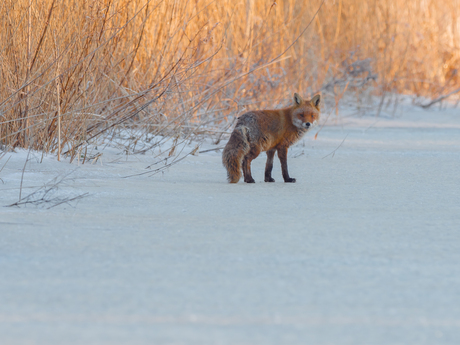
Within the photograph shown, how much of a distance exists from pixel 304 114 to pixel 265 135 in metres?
0.32

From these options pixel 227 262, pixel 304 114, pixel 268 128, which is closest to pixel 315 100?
pixel 304 114

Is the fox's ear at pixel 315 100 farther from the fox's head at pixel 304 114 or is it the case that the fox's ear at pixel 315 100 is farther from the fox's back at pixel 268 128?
the fox's back at pixel 268 128

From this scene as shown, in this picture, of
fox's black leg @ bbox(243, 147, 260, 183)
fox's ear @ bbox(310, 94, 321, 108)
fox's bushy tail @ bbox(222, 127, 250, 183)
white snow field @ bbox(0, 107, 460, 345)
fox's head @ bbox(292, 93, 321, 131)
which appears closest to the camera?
white snow field @ bbox(0, 107, 460, 345)

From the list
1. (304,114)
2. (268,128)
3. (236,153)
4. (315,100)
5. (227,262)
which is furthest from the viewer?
(315,100)

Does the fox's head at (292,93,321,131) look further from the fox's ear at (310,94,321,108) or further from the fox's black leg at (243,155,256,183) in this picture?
the fox's black leg at (243,155,256,183)

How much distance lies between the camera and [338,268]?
178 cm

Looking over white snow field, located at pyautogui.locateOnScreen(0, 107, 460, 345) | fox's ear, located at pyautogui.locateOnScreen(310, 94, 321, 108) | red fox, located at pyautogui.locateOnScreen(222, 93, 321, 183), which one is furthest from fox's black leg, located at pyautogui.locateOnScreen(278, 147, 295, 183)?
fox's ear, located at pyautogui.locateOnScreen(310, 94, 321, 108)

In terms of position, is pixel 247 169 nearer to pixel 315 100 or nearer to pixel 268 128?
pixel 268 128

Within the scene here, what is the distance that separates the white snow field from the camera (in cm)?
135

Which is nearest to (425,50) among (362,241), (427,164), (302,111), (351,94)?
(351,94)

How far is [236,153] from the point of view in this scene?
3.63 m

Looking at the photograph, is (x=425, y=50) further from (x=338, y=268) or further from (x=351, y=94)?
(x=338, y=268)

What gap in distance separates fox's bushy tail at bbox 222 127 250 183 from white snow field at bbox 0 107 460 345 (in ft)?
0.27

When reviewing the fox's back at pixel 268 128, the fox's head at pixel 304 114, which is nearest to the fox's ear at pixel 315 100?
the fox's head at pixel 304 114
